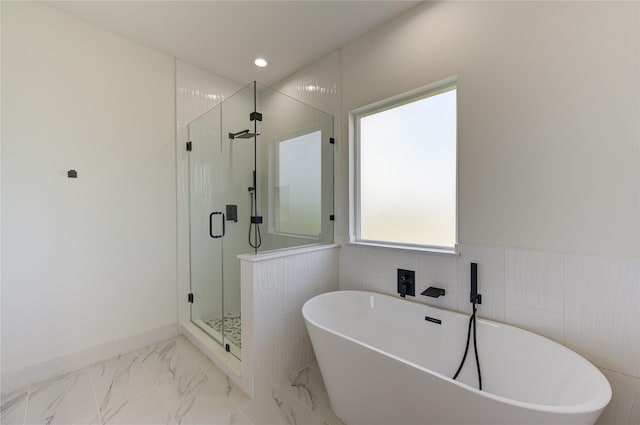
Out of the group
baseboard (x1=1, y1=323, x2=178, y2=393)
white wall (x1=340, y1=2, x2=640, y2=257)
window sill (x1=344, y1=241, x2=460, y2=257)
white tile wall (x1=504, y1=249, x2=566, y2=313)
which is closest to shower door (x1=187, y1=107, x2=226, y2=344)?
baseboard (x1=1, y1=323, x2=178, y2=393)

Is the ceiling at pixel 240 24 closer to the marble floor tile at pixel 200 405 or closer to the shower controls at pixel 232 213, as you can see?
the shower controls at pixel 232 213

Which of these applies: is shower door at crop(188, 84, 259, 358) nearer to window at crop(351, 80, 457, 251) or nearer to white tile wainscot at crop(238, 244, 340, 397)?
white tile wainscot at crop(238, 244, 340, 397)

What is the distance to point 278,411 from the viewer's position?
5.34 feet

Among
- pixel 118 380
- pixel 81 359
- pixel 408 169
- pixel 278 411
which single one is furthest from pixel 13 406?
pixel 408 169

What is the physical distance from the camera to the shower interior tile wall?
1.22 metres

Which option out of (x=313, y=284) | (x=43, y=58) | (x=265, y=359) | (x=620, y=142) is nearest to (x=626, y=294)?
(x=620, y=142)

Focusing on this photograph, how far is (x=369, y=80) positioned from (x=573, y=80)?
1.29 m

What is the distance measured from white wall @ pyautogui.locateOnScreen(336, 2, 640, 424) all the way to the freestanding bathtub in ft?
0.58

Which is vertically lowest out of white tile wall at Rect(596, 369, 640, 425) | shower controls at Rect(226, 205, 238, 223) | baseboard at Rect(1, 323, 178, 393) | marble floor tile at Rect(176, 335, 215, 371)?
marble floor tile at Rect(176, 335, 215, 371)

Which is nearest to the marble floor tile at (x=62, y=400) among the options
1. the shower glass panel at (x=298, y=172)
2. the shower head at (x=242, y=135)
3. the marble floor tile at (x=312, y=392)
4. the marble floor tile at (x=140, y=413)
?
the marble floor tile at (x=140, y=413)

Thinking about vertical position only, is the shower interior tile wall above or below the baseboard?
above

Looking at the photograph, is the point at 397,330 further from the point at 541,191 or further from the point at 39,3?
the point at 39,3

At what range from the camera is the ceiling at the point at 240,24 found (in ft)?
6.21

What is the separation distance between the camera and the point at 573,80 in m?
1.33
